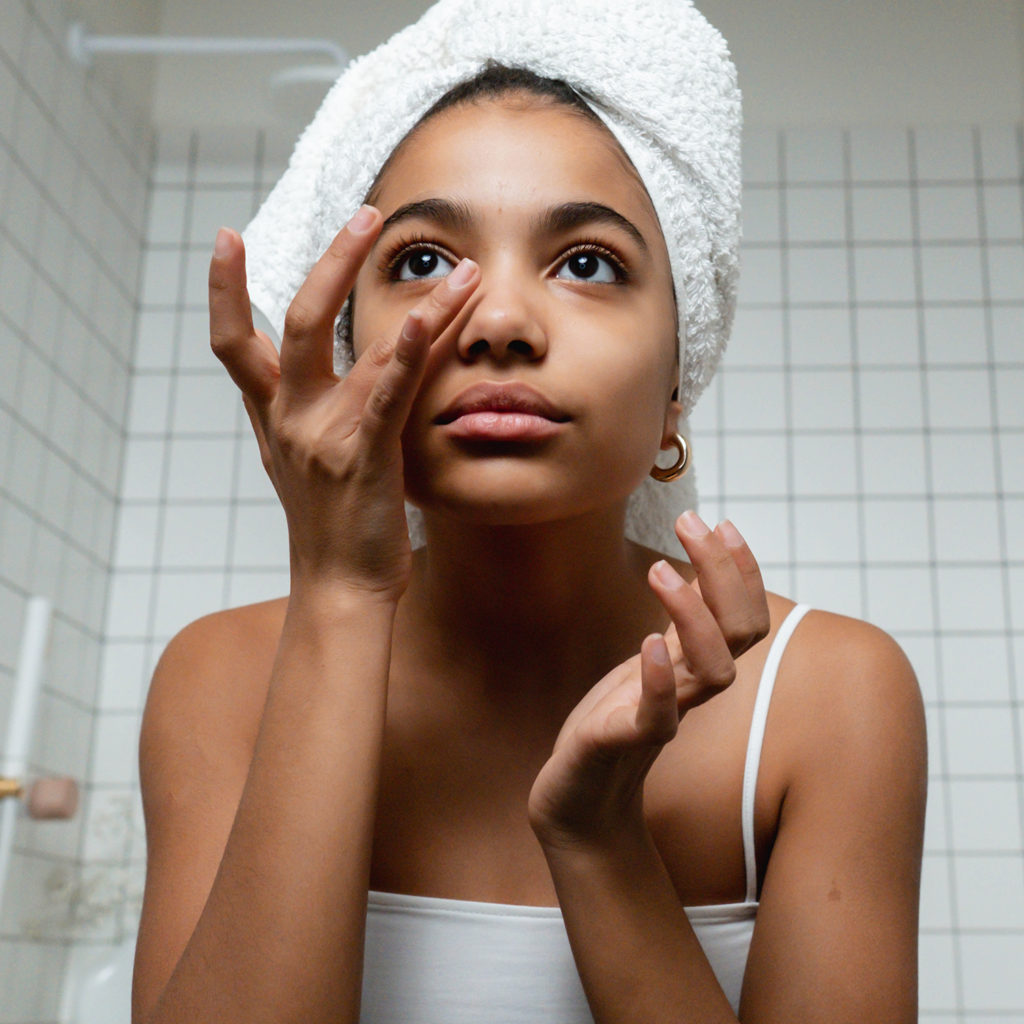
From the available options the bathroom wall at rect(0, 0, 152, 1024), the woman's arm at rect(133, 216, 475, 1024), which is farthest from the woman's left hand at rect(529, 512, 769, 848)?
the bathroom wall at rect(0, 0, 152, 1024)

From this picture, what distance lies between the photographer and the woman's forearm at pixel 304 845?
52cm

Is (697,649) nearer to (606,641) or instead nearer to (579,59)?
(606,641)

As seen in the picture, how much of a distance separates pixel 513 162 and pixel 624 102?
10 centimetres

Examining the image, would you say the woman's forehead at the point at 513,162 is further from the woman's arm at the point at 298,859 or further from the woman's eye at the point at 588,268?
the woman's arm at the point at 298,859

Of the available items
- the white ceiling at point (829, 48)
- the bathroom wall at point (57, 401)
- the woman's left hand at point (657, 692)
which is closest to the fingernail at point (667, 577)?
the woman's left hand at point (657, 692)

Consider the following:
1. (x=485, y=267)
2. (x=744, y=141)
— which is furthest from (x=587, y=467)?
(x=744, y=141)

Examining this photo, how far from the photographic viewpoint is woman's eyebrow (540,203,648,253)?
626 mm

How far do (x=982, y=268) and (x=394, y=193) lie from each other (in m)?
1.78

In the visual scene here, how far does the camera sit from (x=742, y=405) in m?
2.13

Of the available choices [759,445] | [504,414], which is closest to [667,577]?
[504,414]

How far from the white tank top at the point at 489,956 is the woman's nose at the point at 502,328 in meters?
0.30

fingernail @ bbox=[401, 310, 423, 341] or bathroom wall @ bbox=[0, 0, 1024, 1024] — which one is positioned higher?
bathroom wall @ bbox=[0, 0, 1024, 1024]

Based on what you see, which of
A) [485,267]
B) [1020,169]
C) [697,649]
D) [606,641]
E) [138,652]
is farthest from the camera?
[1020,169]

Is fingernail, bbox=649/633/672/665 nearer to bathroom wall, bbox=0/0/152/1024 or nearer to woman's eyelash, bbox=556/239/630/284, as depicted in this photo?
woman's eyelash, bbox=556/239/630/284
